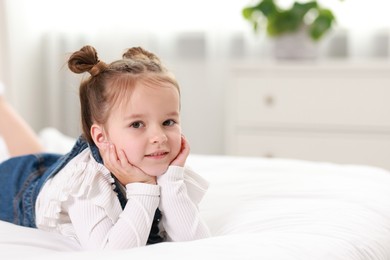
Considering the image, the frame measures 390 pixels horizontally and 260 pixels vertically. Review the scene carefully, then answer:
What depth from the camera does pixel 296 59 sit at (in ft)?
10.7

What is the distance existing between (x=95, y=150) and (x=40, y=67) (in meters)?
2.68

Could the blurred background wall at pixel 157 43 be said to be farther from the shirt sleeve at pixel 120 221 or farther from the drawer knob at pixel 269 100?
the shirt sleeve at pixel 120 221

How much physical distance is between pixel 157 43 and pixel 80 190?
2.50 m

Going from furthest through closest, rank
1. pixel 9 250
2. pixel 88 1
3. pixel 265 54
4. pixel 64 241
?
pixel 88 1
pixel 265 54
pixel 64 241
pixel 9 250

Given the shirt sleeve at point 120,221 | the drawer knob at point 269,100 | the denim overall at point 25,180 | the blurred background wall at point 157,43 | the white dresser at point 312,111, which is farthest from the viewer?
the blurred background wall at point 157,43

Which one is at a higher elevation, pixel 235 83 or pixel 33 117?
pixel 235 83

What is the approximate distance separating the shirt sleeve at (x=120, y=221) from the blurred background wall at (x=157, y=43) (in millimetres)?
2330

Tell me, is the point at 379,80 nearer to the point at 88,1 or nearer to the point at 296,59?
the point at 296,59

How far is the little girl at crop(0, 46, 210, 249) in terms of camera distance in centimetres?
128

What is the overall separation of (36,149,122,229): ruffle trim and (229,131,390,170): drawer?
1877mm

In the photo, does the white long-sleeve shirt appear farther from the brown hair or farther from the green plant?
the green plant

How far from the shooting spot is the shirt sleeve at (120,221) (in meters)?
1.24

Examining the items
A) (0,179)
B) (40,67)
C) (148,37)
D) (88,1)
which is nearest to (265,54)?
(148,37)

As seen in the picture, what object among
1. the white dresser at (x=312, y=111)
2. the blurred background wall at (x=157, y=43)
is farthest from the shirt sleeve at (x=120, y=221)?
the blurred background wall at (x=157, y=43)
